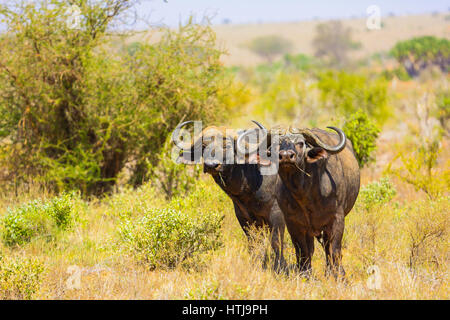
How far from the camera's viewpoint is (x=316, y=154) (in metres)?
5.16

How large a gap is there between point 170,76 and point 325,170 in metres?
5.71

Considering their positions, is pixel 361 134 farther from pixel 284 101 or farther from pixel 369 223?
pixel 284 101

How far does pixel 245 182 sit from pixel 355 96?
14.6 meters

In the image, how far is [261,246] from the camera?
600cm

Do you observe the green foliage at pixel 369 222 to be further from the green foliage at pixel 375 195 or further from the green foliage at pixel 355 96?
the green foliage at pixel 355 96

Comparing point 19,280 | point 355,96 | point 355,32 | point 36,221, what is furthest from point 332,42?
point 19,280

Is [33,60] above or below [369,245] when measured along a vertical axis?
above

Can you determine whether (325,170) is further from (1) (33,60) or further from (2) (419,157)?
(1) (33,60)

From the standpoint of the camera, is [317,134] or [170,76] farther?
[170,76]

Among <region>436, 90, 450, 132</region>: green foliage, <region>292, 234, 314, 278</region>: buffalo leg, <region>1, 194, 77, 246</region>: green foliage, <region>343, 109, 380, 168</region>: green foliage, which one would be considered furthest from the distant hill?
<region>292, 234, 314, 278</region>: buffalo leg

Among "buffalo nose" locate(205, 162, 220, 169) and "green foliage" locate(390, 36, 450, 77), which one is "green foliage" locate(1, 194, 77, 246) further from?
"green foliage" locate(390, 36, 450, 77)

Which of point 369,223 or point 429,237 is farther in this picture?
point 369,223
